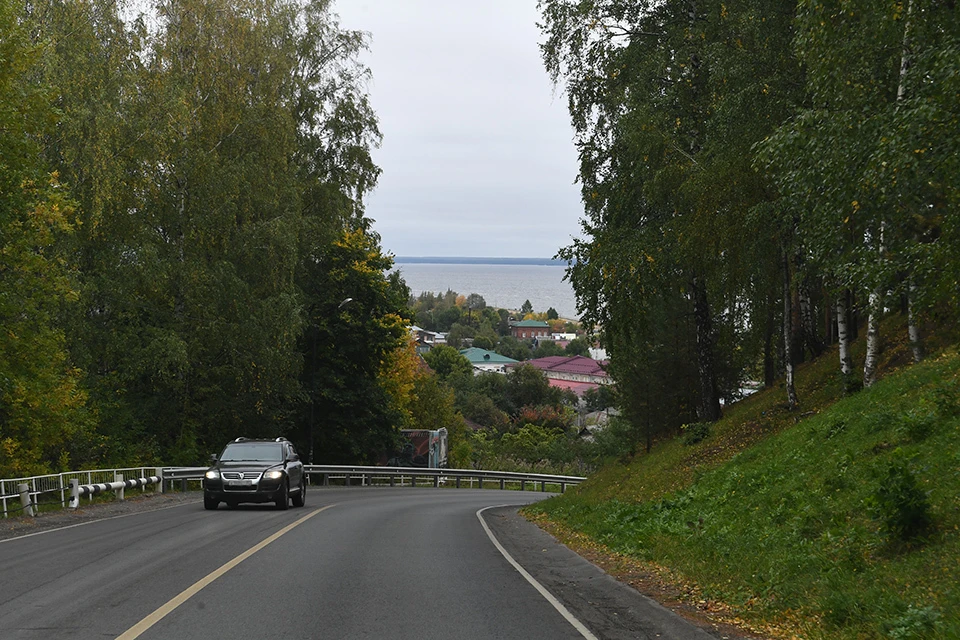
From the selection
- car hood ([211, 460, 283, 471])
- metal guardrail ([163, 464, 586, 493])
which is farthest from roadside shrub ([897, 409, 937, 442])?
metal guardrail ([163, 464, 586, 493])

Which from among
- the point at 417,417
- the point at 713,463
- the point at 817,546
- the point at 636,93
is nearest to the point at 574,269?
the point at 636,93

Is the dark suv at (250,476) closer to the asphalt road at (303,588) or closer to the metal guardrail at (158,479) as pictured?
the metal guardrail at (158,479)

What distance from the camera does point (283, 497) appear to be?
21.6m

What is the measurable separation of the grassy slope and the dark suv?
6.77 meters

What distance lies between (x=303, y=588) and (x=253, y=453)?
12818 mm

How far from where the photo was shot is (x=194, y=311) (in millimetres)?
31031

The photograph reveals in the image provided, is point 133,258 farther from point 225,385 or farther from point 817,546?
point 817,546

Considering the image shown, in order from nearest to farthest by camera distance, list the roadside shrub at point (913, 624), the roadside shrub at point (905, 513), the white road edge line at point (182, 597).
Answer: the roadside shrub at point (913, 624)
the white road edge line at point (182, 597)
the roadside shrub at point (905, 513)

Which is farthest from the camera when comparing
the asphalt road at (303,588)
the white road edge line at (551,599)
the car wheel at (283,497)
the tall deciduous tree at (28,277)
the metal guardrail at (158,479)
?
the car wheel at (283,497)

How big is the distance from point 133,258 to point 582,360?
173925 mm

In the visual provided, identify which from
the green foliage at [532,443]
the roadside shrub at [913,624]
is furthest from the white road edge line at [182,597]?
the green foliage at [532,443]

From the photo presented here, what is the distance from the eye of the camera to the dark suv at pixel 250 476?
68.6 ft

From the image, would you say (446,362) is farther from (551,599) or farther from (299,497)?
(551,599)

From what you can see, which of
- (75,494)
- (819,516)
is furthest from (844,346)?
(75,494)
